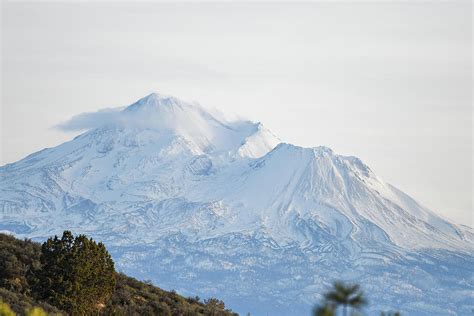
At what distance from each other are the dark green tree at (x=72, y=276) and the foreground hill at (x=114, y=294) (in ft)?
2.39

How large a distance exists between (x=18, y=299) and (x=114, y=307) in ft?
23.1

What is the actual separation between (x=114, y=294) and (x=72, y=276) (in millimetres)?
4910

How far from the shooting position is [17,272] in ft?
173

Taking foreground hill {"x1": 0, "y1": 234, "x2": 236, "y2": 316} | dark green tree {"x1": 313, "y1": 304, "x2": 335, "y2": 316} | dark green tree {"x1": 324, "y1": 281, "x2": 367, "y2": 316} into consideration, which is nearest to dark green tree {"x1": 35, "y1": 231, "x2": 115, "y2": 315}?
foreground hill {"x1": 0, "y1": 234, "x2": 236, "y2": 316}

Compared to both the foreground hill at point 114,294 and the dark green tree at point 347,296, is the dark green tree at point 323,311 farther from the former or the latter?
the foreground hill at point 114,294

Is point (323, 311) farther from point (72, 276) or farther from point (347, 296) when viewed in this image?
point (72, 276)

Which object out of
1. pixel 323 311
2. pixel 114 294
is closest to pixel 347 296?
pixel 323 311

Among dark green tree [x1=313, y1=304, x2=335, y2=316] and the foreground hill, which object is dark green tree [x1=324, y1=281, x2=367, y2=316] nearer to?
dark green tree [x1=313, y1=304, x2=335, y2=316]

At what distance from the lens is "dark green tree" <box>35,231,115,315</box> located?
50656mm

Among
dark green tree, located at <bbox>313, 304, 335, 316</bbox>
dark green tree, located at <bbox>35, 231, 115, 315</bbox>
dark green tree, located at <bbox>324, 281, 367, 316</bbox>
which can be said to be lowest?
dark green tree, located at <bbox>313, 304, 335, 316</bbox>

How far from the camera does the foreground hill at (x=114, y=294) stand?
48.8 metres

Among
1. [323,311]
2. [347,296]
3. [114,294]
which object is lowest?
[323,311]

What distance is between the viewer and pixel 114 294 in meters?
55.7

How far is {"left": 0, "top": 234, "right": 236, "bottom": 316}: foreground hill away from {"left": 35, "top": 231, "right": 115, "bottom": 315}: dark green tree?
73 cm
